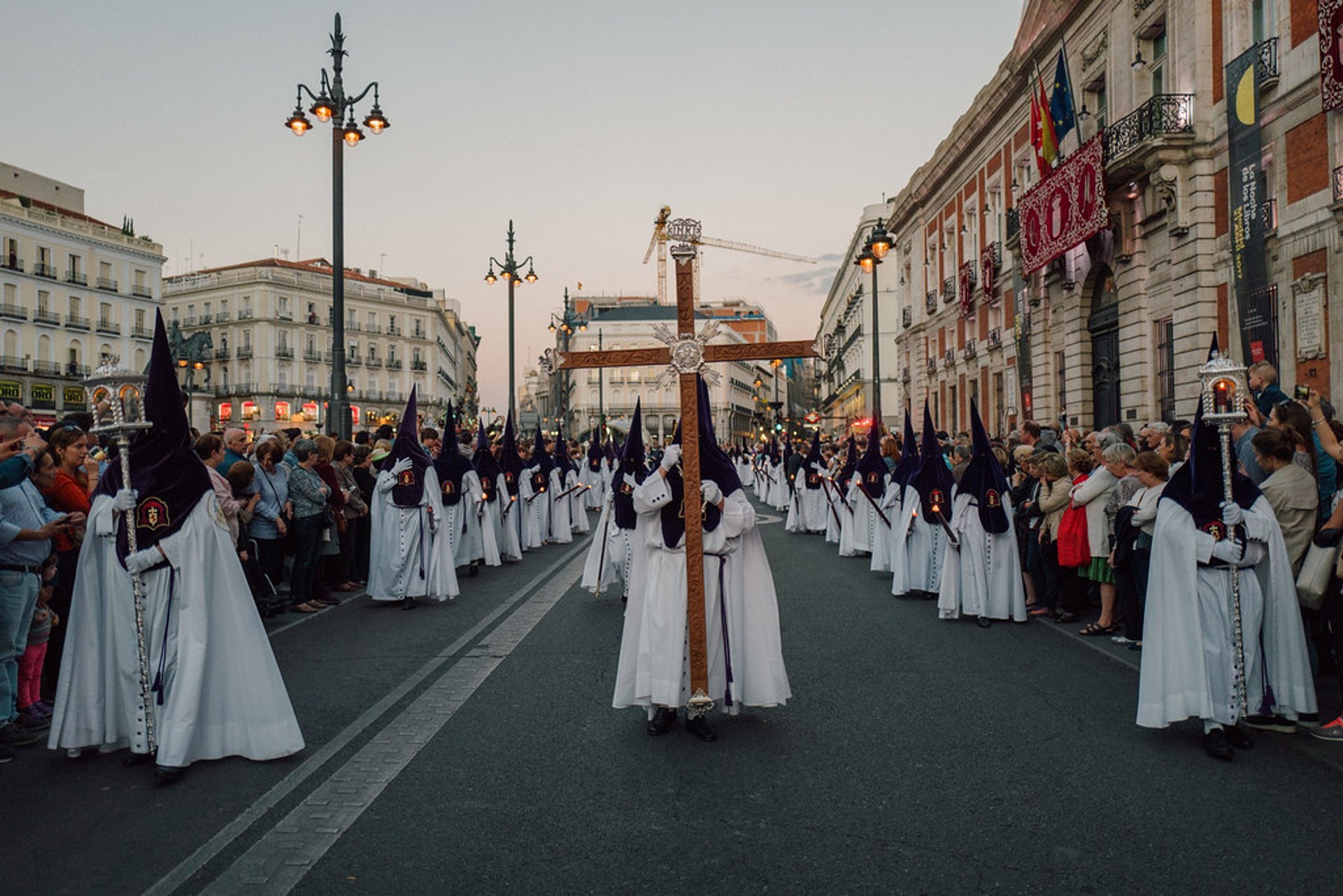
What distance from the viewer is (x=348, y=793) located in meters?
4.84

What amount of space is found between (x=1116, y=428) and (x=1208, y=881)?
8.12 meters

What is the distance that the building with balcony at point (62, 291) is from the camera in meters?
54.0

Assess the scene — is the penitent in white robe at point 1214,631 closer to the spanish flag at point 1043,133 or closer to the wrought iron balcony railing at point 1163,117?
the wrought iron balcony railing at point 1163,117

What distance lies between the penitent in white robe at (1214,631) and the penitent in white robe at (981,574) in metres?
3.98

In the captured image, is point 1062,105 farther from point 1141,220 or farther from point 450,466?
point 450,466

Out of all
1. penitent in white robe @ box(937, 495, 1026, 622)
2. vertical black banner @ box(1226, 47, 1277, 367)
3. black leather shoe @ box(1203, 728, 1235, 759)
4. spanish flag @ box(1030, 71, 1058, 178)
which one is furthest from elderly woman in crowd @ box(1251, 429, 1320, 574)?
spanish flag @ box(1030, 71, 1058, 178)

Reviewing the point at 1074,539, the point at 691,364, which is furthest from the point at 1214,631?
the point at 1074,539

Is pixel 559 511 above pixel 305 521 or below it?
below

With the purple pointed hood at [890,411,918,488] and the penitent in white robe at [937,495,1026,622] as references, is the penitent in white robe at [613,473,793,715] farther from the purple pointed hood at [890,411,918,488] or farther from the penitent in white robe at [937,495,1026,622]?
the purple pointed hood at [890,411,918,488]

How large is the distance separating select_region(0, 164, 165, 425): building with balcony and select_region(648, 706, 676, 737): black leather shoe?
172ft

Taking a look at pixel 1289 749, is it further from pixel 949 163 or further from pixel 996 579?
pixel 949 163

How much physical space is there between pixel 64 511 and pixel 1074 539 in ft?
27.4

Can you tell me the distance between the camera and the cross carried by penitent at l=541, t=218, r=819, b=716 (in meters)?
5.80

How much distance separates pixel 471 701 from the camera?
6551 millimetres
